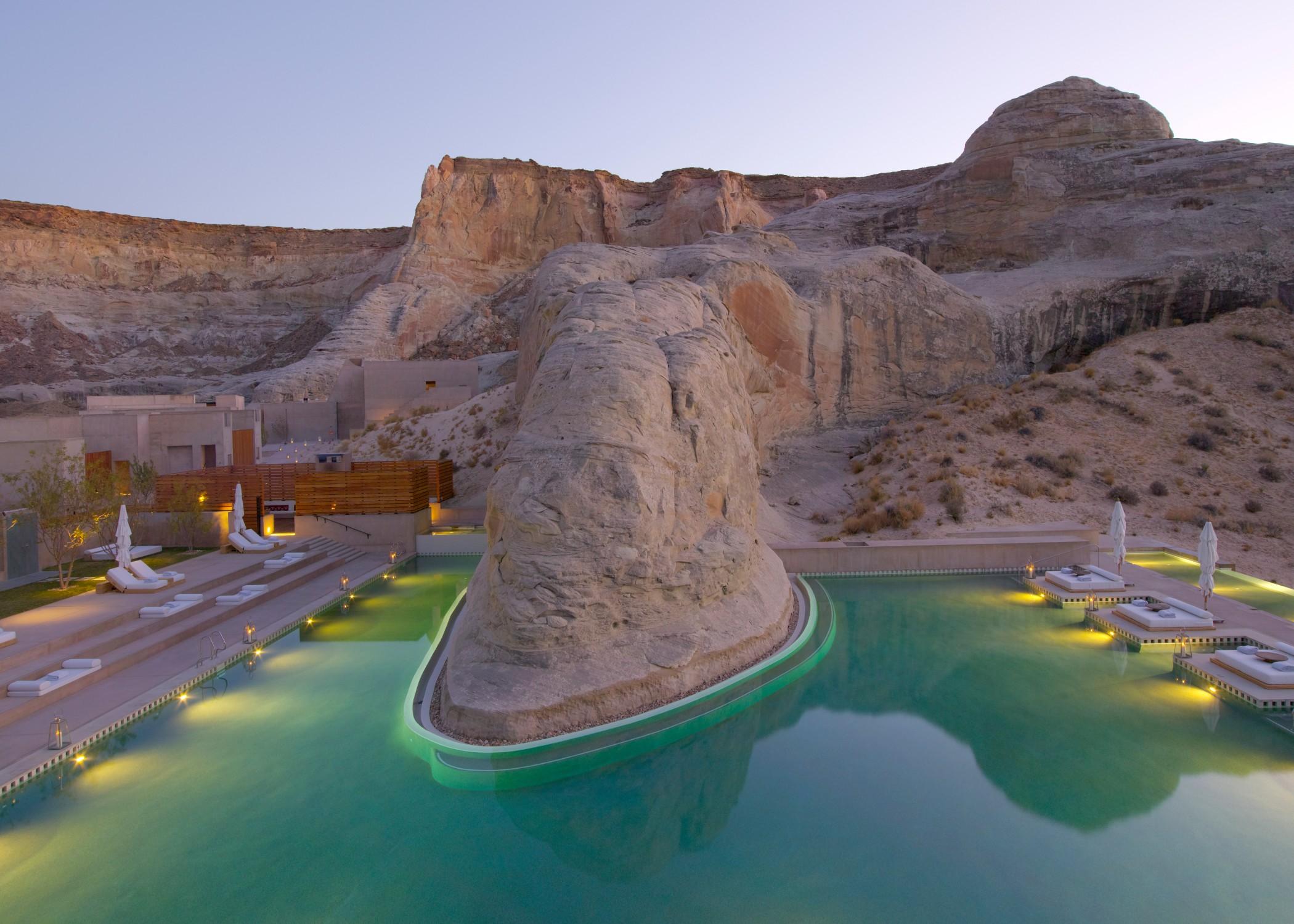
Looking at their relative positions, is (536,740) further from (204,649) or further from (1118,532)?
(1118,532)

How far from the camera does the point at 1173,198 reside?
89.0 ft

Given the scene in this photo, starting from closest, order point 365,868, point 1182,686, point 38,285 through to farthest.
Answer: point 365,868 < point 1182,686 < point 38,285

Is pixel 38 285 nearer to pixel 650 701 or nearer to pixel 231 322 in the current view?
pixel 231 322

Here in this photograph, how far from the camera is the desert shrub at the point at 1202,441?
66.6 ft

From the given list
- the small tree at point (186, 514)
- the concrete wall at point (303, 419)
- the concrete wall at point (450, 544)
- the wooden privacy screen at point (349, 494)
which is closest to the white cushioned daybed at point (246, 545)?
the small tree at point (186, 514)

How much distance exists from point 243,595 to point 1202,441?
23.1 metres

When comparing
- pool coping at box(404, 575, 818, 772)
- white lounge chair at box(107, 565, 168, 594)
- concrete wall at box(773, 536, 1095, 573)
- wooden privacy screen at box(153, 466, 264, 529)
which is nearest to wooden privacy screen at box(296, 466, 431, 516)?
wooden privacy screen at box(153, 466, 264, 529)

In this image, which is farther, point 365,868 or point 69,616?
point 69,616

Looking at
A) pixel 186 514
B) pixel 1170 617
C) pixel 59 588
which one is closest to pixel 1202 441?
pixel 1170 617

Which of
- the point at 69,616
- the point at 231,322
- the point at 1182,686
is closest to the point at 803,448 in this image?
the point at 1182,686

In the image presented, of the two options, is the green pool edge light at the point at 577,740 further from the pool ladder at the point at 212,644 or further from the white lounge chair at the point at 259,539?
the white lounge chair at the point at 259,539

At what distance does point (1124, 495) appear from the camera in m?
19.1

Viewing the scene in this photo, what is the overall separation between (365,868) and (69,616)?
806 centimetres

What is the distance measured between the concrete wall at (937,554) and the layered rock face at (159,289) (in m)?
47.8
